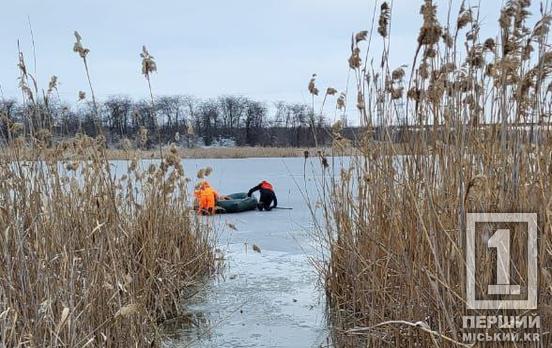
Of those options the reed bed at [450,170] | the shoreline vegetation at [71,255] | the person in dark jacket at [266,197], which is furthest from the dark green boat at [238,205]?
the reed bed at [450,170]

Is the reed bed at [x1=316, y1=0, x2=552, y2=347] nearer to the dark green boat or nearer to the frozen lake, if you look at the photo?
the frozen lake

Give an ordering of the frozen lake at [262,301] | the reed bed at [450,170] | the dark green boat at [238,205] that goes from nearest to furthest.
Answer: the reed bed at [450,170] < the frozen lake at [262,301] < the dark green boat at [238,205]

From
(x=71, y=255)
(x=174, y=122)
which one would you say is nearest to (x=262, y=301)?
(x=71, y=255)

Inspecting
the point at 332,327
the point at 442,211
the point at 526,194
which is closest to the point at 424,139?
the point at 442,211

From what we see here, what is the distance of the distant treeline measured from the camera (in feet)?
9.45

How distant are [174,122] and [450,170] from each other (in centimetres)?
481

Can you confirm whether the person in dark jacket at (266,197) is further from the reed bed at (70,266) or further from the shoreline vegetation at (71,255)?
the reed bed at (70,266)

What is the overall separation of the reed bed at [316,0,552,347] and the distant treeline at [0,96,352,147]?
41.1 inches

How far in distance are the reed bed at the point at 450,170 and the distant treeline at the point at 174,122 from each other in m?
1.04

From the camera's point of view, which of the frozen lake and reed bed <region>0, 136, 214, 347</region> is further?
the frozen lake

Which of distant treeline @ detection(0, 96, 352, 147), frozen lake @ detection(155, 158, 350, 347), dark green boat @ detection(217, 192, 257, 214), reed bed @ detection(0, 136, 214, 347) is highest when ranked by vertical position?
distant treeline @ detection(0, 96, 352, 147)

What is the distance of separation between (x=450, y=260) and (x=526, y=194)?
1.13 feet

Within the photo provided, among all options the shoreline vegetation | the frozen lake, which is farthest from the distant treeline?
the frozen lake

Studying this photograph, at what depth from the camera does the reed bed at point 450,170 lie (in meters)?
1.67
